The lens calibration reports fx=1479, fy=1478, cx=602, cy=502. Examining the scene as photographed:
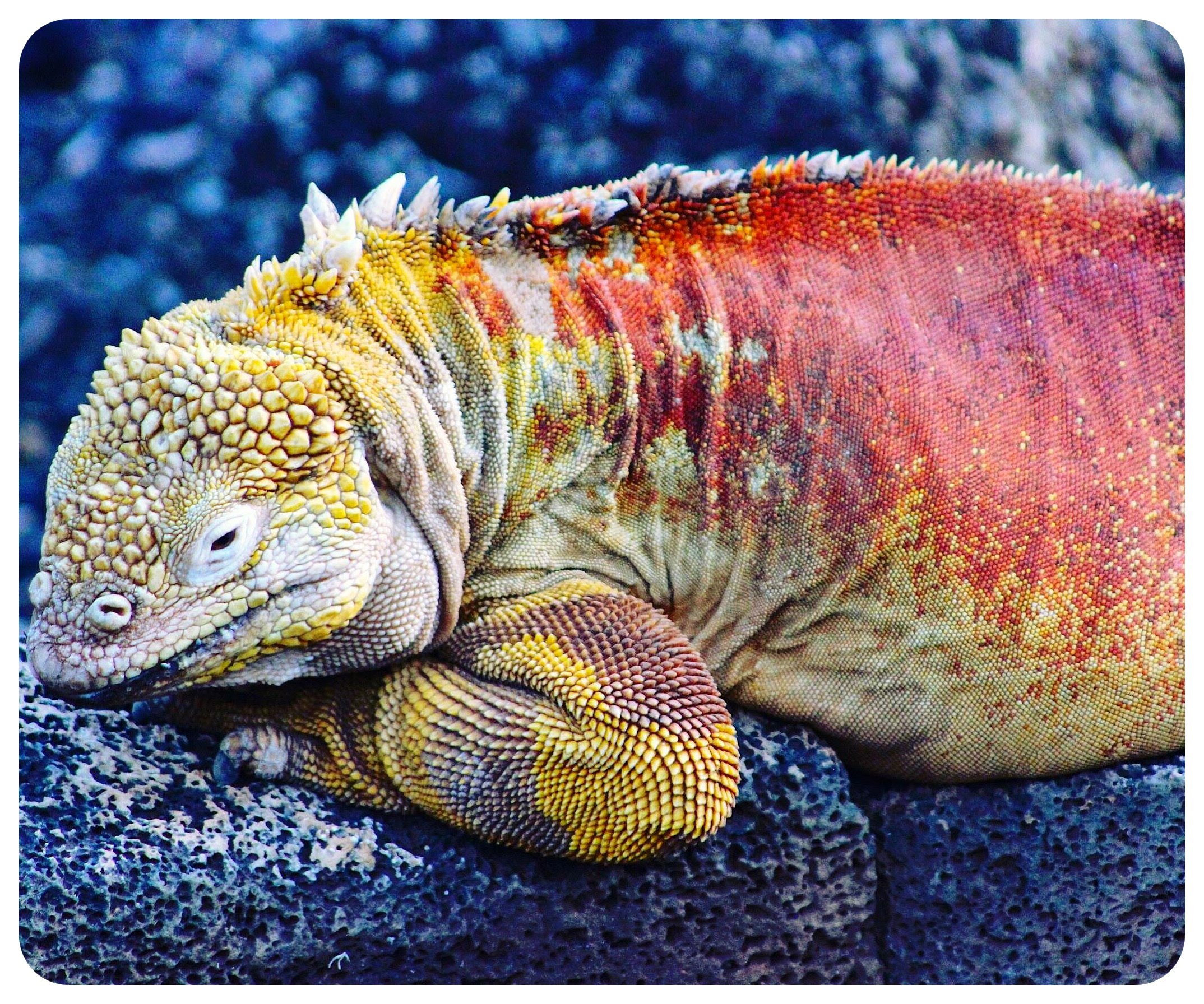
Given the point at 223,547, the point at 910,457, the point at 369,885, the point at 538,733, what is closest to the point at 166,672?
the point at 223,547

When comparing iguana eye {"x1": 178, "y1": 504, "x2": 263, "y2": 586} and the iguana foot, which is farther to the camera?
the iguana foot

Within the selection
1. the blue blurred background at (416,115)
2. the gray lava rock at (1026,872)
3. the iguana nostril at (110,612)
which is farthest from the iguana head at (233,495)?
the gray lava rock at (1026,872)

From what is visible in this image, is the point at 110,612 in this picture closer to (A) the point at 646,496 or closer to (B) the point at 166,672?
(B) the point at 166,672

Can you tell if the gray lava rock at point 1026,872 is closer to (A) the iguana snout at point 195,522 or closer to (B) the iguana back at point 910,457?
(B) the iguana back at point 910,457

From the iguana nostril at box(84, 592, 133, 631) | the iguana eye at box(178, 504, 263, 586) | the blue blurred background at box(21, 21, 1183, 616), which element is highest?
the blue blurred background at box(21, 21, 1183, 616)

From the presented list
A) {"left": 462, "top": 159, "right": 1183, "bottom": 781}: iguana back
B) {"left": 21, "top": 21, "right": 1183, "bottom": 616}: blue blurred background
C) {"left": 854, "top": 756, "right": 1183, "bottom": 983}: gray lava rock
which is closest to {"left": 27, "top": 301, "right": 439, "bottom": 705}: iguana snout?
{"left": 462, "top": 159, "right": 1183, "bottom": 781}: iguana back

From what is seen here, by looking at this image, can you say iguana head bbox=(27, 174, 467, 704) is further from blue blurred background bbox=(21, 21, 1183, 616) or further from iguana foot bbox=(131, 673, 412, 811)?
blue blurred background bbox=(21, 21, 1183, 616)
